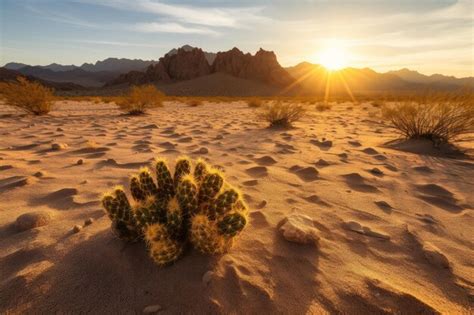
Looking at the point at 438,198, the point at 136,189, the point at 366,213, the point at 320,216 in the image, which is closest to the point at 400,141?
the point at 438,198

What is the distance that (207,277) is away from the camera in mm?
1480

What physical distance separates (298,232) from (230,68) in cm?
7584

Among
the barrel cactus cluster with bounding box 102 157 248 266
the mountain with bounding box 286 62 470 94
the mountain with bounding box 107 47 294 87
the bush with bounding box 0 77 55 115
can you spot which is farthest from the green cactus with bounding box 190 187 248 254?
the mountain with bounding box 286 62 470 94

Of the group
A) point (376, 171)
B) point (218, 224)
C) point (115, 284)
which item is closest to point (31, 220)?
point (115, 284)

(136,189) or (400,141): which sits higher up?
(136,189)

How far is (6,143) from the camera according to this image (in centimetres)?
463

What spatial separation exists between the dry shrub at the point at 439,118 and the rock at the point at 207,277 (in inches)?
194

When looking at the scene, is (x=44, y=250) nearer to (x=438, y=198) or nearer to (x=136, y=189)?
(x=136, y=189)

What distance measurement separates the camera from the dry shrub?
461 centimetres

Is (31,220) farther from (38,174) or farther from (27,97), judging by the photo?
(27,97)

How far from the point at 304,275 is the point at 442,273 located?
0.86 m

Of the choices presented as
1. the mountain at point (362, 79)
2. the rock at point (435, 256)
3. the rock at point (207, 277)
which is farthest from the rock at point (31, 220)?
the mountain at point (362, 79)

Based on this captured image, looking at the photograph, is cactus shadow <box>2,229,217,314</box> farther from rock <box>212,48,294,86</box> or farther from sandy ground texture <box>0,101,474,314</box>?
rock <box>212,48,294,86</box>

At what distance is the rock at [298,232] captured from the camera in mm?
1858
